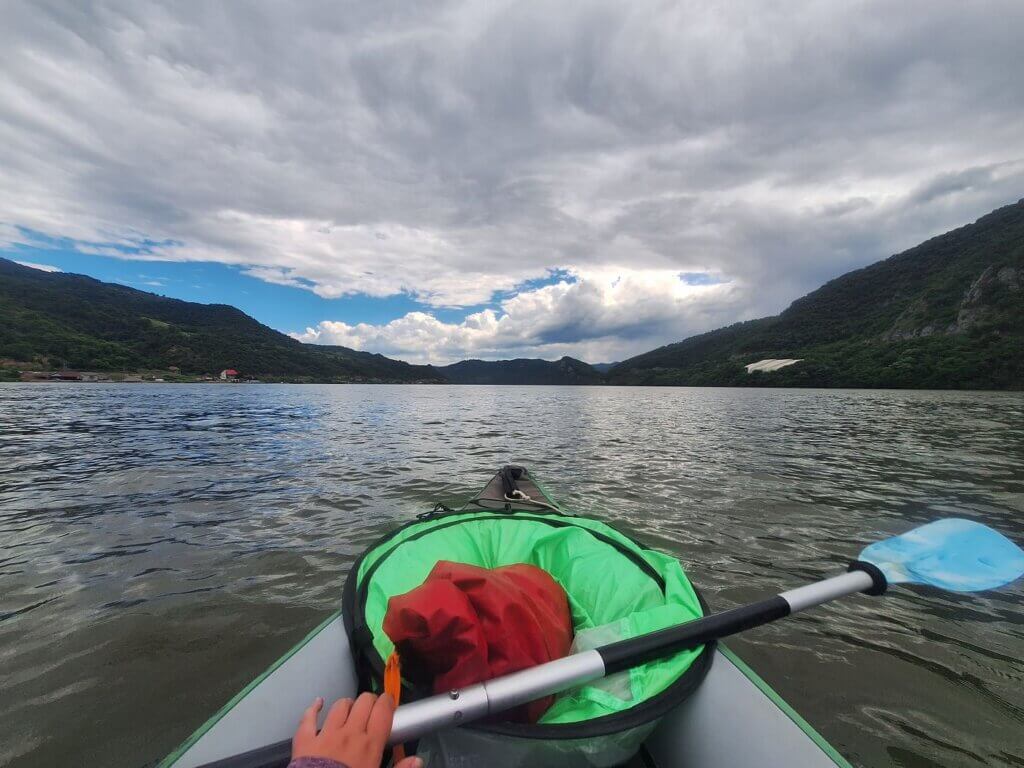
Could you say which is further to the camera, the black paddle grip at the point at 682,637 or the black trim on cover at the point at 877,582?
the black trim on cover at the point at 877,582

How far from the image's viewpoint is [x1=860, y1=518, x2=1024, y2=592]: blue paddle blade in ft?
15.1

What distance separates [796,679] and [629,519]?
13.8 feet

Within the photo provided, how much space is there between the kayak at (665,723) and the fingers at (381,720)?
1.04ft

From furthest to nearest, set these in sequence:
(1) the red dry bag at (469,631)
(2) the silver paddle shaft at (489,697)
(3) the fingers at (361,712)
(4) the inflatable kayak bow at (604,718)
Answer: (1) the red dry bag at (469,631), (4) the inflatable kayak bow at (604,718), (2) the silver paddle shaft at (489,697), (3) the fingers at (361,712)

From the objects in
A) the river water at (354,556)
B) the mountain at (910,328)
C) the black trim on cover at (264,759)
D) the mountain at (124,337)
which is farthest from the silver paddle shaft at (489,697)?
the mountain at (124,337)

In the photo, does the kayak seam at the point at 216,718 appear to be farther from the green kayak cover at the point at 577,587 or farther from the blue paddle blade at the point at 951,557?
the blue paddle blade at the point at 951,557

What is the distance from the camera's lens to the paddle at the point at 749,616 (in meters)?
1.90

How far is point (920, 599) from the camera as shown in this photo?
5.03 m

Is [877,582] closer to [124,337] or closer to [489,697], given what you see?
[489,697]

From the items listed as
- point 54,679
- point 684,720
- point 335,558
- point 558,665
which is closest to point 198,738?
point 558,665

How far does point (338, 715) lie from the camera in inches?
66.4

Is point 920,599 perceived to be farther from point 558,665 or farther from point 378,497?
point 378,497

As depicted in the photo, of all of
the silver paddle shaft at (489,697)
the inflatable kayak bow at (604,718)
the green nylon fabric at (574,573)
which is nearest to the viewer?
the silver paddle shaft at (489,697)

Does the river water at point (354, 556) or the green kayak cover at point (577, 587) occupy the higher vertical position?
the green kayak cover at point (577, 587)
